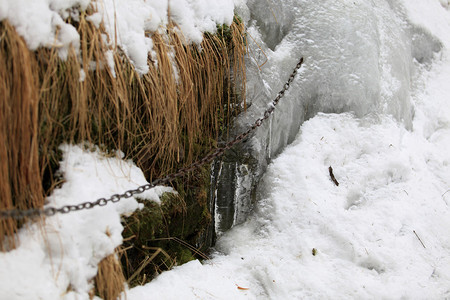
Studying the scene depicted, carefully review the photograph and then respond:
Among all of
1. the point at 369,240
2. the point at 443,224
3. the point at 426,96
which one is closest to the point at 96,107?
the point at 369,240

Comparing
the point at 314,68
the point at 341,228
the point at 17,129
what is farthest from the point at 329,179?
the point at 17,129

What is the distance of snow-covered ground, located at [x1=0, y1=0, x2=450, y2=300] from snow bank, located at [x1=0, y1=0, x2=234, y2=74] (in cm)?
54

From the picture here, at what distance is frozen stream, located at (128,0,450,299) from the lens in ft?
8.44

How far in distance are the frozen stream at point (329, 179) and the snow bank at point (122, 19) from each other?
1.65 feet

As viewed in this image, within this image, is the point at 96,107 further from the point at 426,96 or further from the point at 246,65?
the point at 426,96

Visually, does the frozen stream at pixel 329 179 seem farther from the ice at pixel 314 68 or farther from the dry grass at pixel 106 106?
the dry grass at pixel 106 106

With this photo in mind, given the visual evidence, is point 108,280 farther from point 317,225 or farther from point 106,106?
point 317,225

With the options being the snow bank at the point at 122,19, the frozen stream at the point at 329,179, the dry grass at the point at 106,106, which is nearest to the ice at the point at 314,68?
the frozen stream at the point at 329,179

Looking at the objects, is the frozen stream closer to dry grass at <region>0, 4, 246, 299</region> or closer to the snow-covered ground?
the snow-covered ground

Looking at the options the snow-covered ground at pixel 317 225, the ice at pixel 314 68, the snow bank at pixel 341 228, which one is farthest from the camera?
the ice at pixel 314 68

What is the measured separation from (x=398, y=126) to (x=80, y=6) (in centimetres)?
278

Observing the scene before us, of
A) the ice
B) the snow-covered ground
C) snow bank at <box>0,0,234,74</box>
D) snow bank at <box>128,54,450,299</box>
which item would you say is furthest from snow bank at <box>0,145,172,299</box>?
the ice

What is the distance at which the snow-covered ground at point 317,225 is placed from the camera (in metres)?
1.94

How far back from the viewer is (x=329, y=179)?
3043mm
